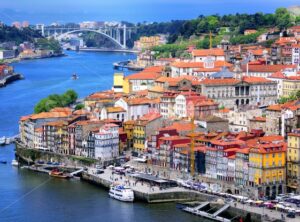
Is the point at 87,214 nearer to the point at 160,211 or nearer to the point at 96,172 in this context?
the point at 160,211

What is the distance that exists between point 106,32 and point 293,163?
70.4m

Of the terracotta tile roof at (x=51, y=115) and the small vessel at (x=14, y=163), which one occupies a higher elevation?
the terracotta tile roof at (x=51, y=115)

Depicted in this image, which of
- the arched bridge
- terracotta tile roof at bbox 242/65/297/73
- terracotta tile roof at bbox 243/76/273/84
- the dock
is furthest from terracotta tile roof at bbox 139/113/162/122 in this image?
the arched bridge

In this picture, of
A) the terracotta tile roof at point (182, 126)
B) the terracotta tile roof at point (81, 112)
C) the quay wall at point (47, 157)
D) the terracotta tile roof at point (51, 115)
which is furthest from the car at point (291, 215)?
the terracotta tile roof at point (51, 115)

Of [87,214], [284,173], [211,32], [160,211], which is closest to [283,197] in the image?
[284,173]

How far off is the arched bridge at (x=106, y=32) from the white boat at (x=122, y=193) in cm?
6194

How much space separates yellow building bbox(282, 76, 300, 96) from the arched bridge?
53.3 m

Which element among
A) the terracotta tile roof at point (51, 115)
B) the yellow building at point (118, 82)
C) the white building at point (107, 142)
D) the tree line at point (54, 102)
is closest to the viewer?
the white building at point (107, 142)

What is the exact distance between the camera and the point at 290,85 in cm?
3300

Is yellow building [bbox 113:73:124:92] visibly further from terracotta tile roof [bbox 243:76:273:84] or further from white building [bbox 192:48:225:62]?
terracotta tile roof [bbox 243:76:273:84]

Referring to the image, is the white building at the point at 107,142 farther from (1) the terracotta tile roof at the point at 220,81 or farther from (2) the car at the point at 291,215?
(2) the car at the point at 291,215

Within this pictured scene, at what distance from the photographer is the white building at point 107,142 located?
27.6 m

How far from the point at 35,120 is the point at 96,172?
439 centimetres

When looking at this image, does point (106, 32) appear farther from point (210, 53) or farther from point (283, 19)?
point (210, 53)
